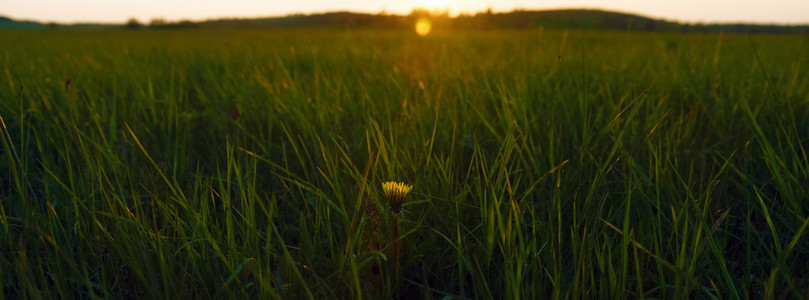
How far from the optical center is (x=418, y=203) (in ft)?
3.03

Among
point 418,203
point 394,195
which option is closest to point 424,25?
point 418,203

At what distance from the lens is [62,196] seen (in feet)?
3.52

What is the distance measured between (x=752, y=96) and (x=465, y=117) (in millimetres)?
1191

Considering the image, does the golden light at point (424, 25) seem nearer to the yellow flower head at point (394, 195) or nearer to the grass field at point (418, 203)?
the grass field at point (418, 203)

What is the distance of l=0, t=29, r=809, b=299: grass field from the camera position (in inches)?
27.7

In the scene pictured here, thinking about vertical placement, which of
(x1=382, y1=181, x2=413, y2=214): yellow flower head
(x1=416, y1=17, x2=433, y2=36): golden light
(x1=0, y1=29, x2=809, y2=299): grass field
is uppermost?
(x1=416, y1=17, x2=433, y2=36): golden light

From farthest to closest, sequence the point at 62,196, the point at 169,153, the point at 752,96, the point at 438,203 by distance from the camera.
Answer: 1. the point at 752,96
2. the point at 169,153
3. the point at 62,196
4. the point at 438,203

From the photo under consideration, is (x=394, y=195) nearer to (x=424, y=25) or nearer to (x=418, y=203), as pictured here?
(x=418, y=203)

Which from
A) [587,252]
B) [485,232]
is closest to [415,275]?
[485,232]

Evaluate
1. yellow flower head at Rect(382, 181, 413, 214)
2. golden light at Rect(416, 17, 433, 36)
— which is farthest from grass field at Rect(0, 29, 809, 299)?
golden light at Rect(416, 17, 433, 36)

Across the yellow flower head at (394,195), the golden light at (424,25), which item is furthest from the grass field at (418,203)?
the golden light at (424,25)

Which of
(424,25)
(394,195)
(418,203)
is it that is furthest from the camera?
(424,25)

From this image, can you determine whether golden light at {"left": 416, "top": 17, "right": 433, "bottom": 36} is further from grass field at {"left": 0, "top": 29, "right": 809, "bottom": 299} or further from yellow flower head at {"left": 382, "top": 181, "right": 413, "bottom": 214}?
yellow flower head at {"left": 382, "top": 181, "right": 413, "bottom": 214}

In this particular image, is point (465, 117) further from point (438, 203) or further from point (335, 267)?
point (335, 267)
